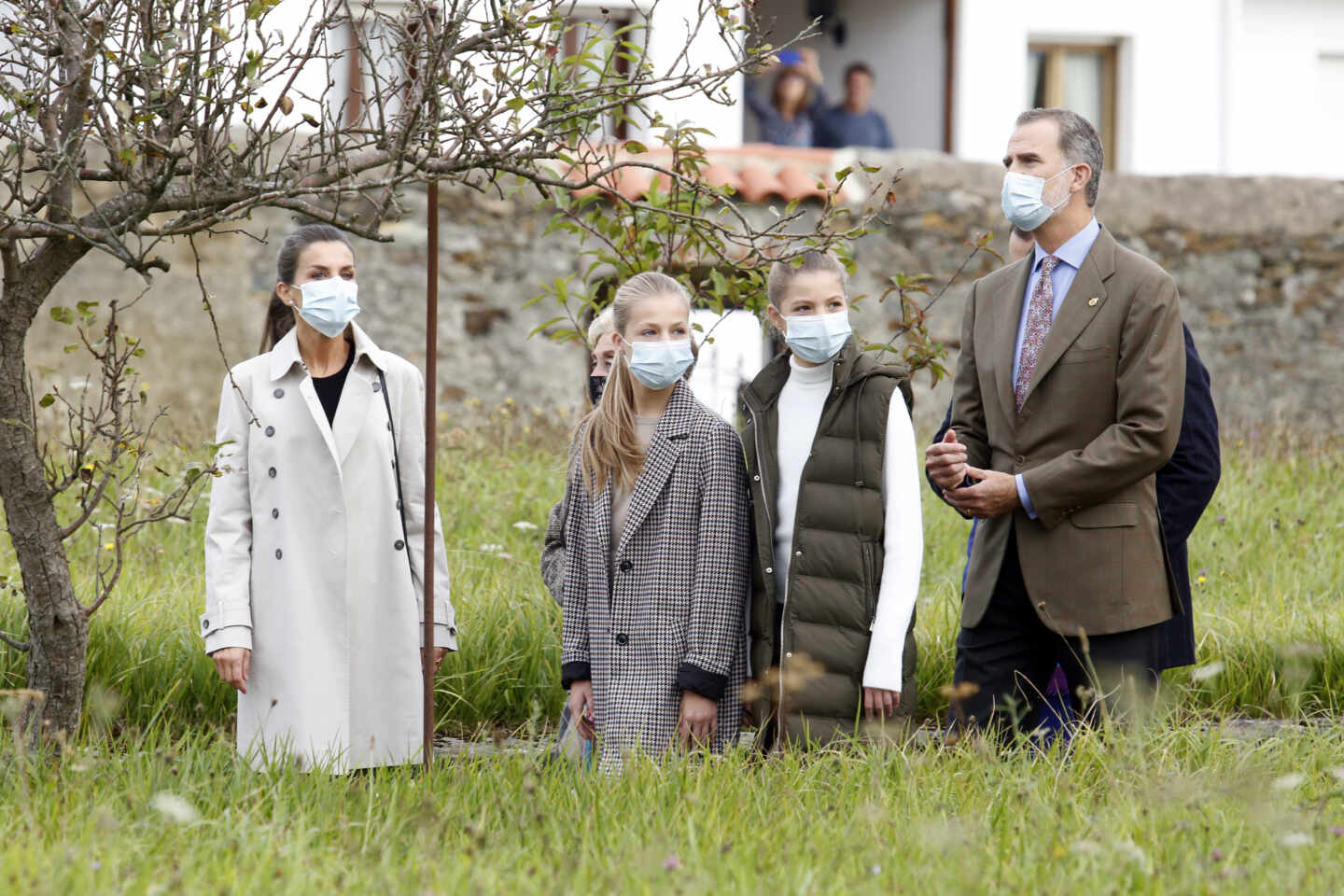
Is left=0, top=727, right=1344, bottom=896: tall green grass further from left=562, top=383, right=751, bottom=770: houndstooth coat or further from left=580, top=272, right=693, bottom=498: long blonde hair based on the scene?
left=580, top=272, right=693, bottom=498: long blonde hair

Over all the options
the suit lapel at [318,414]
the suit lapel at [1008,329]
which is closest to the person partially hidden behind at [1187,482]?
the suit lapel at [1008,329]

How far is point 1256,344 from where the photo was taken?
35.5 ft

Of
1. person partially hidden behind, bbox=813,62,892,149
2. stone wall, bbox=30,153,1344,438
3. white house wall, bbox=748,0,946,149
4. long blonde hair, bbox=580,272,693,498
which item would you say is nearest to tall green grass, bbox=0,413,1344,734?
long blonde hair, bbox=580,272,693,498

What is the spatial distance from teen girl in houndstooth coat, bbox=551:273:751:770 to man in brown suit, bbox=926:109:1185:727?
573mm

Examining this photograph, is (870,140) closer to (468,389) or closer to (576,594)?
(468,389)

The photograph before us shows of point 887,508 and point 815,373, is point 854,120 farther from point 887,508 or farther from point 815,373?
point 887,508

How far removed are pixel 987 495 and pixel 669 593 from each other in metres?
0.80

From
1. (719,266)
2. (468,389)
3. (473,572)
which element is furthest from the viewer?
(468,389)

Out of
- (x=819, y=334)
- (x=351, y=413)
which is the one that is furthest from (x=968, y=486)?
(x=351, y=413)

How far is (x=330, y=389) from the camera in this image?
3588 mm

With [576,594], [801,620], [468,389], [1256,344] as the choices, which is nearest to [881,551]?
[801,620]

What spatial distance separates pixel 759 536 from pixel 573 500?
0.52 meters

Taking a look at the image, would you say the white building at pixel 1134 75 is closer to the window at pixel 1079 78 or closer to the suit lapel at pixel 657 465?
the window at pixel 1079 78

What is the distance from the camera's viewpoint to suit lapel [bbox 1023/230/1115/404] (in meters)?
3.42
